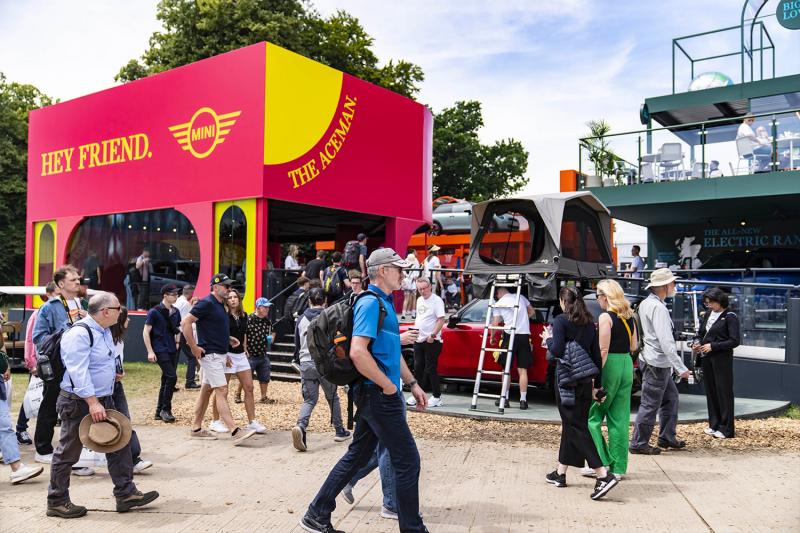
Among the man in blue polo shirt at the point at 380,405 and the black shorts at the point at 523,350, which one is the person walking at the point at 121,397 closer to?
the man in blue polo shirt at the point at 380,405

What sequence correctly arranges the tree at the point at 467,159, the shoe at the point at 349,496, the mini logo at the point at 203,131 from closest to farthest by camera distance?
the shoe at the point at 349,496, the mini logo at the point at 203,131, the tree at the point at 467,159

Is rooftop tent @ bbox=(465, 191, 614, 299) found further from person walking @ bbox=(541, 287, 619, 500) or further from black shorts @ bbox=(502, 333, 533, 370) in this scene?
person walking @ bbox=(541, 287, 619, 500)

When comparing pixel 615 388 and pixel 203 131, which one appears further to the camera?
pixel 203 131

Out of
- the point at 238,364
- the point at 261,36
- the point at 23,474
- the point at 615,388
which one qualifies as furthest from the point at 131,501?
the point at 261,36

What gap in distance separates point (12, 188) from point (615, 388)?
40.3 metres

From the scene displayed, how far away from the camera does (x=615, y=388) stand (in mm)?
6039

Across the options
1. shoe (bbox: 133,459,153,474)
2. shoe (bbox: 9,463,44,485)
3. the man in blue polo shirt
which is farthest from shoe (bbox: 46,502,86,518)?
the man in blue polo shirt

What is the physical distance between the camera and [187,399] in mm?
10789

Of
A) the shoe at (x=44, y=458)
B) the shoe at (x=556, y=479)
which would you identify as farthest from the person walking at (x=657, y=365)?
the shoe at (x=44, y=458)

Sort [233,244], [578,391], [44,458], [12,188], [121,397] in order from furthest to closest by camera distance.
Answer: [12,188] < [233,244] < [44,458] < [121,397] < [578,391]

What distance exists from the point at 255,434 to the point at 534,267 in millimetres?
4624

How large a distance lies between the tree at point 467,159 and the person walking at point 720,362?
3251 centimetres

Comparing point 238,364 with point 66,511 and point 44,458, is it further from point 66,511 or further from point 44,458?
point 66,511

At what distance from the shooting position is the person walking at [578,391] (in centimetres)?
556
